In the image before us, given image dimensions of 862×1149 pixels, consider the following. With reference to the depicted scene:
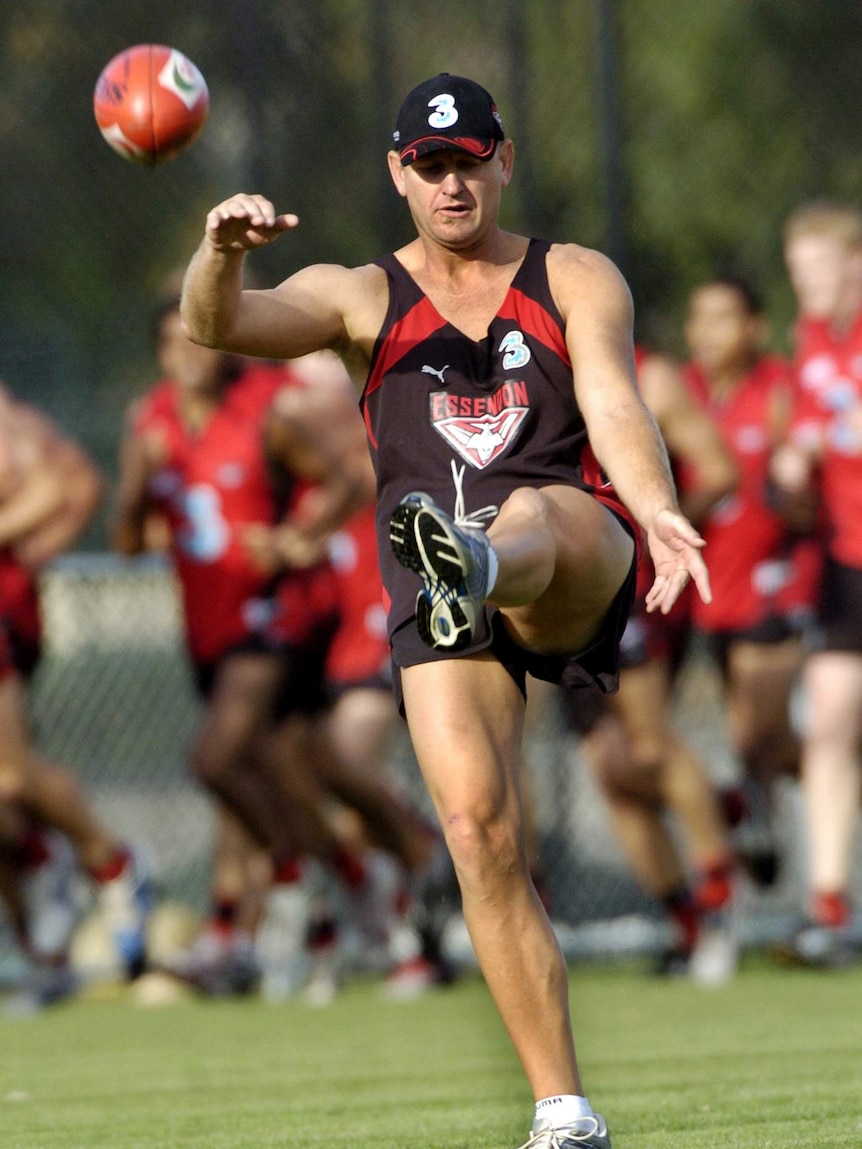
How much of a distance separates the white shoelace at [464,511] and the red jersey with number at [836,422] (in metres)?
4.42

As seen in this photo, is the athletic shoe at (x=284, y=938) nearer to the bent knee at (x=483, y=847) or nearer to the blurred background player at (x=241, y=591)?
the blurred background player at (x=241, y=591)

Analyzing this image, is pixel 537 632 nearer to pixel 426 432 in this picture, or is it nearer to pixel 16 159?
pixel 426 432

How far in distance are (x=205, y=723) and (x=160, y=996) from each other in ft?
3.79

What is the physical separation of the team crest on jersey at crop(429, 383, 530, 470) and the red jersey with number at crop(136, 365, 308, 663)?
4378mm

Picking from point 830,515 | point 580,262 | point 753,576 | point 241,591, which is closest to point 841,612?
point 830,515

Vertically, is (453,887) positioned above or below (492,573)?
below

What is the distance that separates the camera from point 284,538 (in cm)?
870

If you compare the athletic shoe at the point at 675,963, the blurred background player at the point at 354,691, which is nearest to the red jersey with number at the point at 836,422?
the athletic shoe at the point at 675,963

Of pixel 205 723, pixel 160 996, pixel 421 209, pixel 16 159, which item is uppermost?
pixel 16 159

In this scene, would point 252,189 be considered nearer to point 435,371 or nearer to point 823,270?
point 823,270

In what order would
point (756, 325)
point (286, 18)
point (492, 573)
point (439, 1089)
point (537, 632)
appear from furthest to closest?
1. point (286, 18)
2. point (756, 325)
3. point (439, 1089)
4. point (537, 632)
5. point (492, 573)

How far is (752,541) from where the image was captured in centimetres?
924

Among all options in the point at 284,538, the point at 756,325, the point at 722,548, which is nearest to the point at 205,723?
the point at 284,538

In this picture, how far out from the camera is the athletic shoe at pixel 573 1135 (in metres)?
3.93
